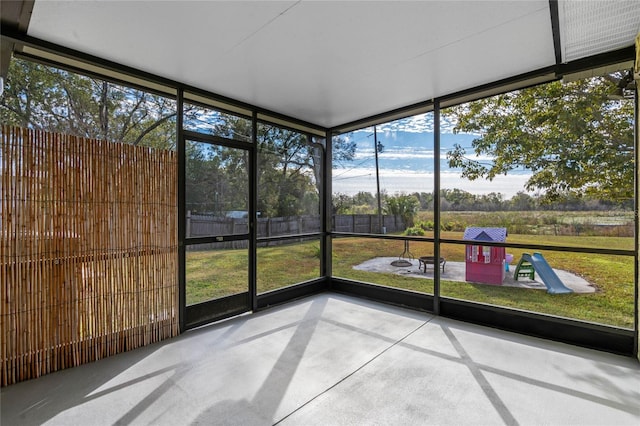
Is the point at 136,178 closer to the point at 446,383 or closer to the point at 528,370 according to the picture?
the point at 446,383

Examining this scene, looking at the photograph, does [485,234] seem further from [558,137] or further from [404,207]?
[558,137]

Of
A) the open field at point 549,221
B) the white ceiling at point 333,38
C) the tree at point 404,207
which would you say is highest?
the white ceiling at point 333,38

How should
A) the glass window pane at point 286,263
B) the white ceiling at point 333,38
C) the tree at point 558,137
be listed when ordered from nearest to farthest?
the white ceiling at point 333,38 < the tree at point 558,137 < the glass window pane at point 286,263

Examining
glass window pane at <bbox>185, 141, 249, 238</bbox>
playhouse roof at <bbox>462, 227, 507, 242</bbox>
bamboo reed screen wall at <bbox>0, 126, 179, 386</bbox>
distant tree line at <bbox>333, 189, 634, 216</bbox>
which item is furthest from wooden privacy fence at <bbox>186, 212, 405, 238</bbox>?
playhouse roof at <bbox>462, 227, 507, 242</bbox>

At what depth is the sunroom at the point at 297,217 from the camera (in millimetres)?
2191

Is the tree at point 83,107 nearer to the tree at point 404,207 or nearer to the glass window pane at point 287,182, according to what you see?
the glass window pane at point 287,182

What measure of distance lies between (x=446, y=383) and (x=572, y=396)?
0.85 metres

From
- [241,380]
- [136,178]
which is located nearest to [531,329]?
[241,380]

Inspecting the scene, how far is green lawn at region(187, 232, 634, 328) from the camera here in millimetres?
3188

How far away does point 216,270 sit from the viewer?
378 cm

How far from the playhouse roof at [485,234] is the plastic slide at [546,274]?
33 cm

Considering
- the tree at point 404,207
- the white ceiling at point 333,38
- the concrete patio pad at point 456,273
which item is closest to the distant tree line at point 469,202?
the tree at point 404,207

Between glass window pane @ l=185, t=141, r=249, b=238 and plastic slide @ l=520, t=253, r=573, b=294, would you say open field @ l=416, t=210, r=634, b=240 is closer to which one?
plastic slide @ l=520, t=253, r=573, b=294

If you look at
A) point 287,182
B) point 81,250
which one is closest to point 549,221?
point 287,182
